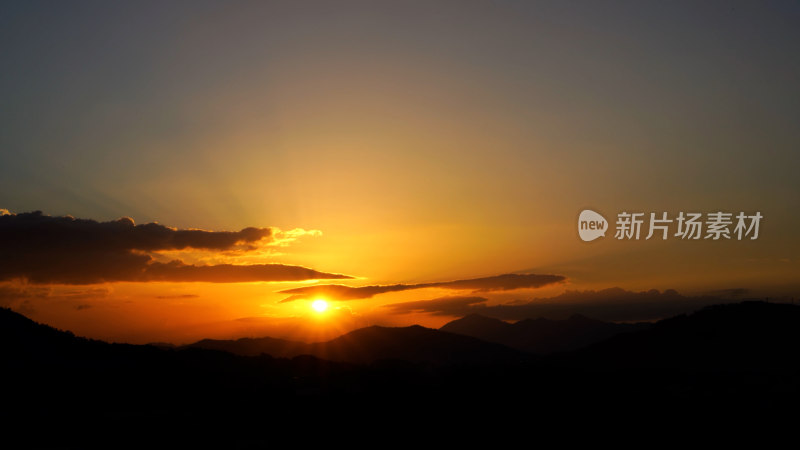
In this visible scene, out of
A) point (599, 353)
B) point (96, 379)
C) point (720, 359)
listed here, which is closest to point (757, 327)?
point (720, 359)

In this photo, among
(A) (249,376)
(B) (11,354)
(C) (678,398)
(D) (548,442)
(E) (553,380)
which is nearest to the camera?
(D) (548,442)

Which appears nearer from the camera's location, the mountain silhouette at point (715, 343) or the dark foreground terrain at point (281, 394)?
the dark foreground terrain at point (281, 394)

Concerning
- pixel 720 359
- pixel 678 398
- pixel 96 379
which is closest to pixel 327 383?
pixel 96 379

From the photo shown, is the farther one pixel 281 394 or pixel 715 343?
pixel 715 343

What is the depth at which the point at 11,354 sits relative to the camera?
8475 centimetres

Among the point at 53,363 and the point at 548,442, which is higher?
the point at 53,363

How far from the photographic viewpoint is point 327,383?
101m

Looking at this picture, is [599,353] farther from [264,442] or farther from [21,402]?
[21,402]

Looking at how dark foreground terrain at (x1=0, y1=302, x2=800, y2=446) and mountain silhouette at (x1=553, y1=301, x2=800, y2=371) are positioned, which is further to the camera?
mountain silhouette at (x1=553, y1=301, x2=800, y2=371)

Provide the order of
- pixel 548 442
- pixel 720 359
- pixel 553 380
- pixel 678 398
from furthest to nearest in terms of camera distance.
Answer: pixel 720 359 < pixel 553 380 < pixel 678 398 < pixel 548 442

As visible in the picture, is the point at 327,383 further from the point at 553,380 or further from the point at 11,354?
the point at 11,354

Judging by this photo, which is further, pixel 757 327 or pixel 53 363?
pixel 757 327

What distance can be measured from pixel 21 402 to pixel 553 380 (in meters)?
72.9

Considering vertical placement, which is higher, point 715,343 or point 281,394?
point 715,343
